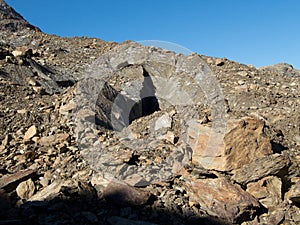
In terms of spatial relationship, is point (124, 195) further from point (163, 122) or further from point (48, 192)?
point (163, 122)

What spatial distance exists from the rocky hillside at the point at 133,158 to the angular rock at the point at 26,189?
14 mm

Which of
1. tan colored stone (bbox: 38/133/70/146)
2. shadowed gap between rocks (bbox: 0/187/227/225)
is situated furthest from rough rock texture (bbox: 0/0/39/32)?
shadowed gap between rocks (bbox: 0/187/227/225)

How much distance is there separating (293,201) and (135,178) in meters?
2.27

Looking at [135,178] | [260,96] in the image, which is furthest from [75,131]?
[260,96]

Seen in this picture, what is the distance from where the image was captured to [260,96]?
7691 mm

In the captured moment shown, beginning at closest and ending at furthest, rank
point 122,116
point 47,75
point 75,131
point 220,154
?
1. point 220,154
2. point 75,131
3. point 122,116
4. point 47,75

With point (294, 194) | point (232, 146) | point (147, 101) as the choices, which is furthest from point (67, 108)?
point (294, 194)

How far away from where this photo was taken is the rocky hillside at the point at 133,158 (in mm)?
3215

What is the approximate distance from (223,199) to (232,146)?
0.89 metres

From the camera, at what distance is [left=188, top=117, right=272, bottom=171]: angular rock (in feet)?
13.4

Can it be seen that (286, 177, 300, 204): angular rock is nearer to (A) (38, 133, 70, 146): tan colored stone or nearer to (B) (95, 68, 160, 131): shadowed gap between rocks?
(B) (95, 68, 160, 131): shadowed gap between rocks

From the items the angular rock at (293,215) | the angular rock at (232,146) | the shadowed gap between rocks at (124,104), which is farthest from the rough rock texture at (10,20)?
the angular rock at (293,215)

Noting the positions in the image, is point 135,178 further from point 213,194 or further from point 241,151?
point 241,151

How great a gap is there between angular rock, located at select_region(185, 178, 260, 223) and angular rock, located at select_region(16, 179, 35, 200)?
2037 millimetres
